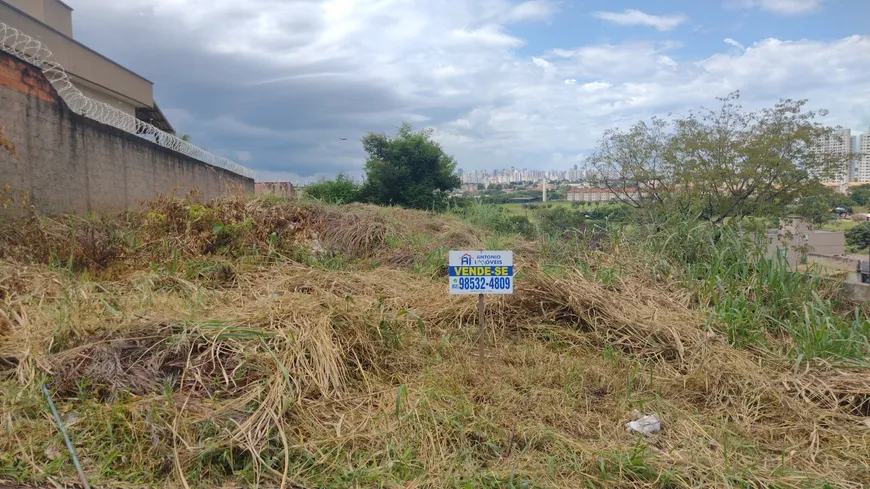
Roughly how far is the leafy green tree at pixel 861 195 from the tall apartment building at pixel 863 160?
2.29 feet

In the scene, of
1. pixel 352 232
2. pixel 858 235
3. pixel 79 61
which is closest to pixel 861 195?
pixel 858 235

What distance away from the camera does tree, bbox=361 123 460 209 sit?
69.2 ft

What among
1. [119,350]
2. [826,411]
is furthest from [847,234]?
[119,350]

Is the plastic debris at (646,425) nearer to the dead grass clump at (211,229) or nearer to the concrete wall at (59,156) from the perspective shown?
the dead grass clump at (211,229)

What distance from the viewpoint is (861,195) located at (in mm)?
13000

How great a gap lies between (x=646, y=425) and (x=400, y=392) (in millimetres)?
1360

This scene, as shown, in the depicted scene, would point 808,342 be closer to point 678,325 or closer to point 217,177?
point 678,325

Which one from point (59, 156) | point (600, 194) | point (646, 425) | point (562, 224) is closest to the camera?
point (646, 425)

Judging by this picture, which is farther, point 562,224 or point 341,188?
point 341,188

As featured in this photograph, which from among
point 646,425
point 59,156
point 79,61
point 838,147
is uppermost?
point 79,61

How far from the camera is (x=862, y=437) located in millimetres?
2879

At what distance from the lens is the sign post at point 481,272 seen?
3.86 metres

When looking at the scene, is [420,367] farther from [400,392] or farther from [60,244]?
[60,244]

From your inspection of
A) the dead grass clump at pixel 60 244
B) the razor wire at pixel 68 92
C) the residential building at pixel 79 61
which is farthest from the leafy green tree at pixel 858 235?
the residential building at pixel 79 61
